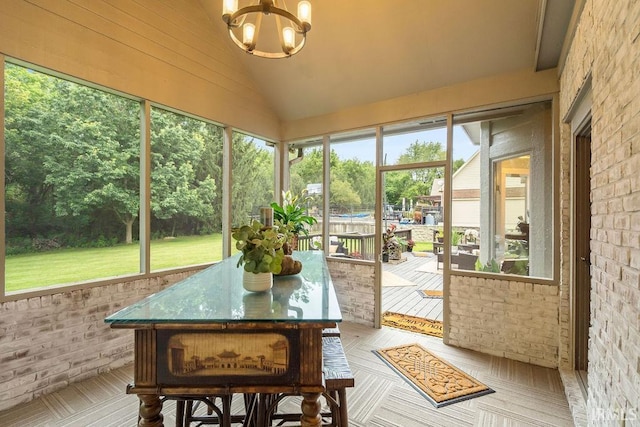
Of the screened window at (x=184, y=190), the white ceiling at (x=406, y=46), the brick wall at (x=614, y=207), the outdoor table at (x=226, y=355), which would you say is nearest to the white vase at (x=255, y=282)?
the outdoor table at (x=226, y=355)

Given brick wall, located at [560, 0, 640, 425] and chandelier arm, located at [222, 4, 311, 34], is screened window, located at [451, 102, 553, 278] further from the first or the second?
chandelier arm, located at [222, 4, 311, 34]

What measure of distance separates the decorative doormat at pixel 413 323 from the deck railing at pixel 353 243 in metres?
0.92

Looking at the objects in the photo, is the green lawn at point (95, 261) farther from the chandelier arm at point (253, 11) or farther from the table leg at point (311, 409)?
the table leg at point (311, 409)

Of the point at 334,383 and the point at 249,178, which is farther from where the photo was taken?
the point at 249,178

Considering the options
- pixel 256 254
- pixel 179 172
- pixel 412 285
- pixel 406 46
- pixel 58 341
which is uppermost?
pixel 406 46

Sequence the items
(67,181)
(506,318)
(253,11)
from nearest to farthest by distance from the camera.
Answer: (253,11)
(67,181)
(506,318)


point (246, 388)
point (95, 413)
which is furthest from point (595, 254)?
point (95, 413)

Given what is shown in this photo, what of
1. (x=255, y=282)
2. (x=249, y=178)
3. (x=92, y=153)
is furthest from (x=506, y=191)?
(x=92, y=153)

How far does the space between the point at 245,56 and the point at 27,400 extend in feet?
13.5

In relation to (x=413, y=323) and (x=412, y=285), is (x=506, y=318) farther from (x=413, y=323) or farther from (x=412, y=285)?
(x=412, y=285)

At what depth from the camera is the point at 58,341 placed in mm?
2541

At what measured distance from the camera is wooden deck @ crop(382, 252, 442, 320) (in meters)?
4.59

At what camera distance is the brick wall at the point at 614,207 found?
3.89ft

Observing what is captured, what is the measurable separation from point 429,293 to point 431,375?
107 inches
